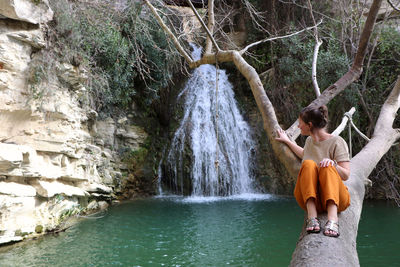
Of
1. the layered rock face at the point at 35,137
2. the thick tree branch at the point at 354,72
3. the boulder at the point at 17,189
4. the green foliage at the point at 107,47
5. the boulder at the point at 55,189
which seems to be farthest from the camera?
the green foliage at the point at 107,47

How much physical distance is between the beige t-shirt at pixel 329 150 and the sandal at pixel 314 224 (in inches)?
16.5

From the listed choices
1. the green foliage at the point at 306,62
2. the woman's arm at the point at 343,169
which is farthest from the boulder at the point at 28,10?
the green foliage at the point at 306,62

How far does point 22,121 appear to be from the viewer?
5211 millimetres

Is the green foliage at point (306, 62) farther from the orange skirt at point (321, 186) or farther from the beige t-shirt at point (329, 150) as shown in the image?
the orange skirt at point (321, 186)

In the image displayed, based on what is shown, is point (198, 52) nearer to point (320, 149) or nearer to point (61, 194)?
point (61, 194)

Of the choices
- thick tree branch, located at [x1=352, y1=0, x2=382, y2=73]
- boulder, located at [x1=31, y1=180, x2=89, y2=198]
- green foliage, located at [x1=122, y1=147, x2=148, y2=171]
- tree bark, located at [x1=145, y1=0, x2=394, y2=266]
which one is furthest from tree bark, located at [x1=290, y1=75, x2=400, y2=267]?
green foliage, located at [x1=122, y1=147, x2=148, y2=171]

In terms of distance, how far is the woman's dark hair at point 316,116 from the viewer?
5.94ft

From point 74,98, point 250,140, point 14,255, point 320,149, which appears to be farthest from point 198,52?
Result: point 320,149

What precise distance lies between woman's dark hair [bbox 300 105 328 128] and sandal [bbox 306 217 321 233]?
59 cm

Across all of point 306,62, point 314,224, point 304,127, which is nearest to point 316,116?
point 304,127

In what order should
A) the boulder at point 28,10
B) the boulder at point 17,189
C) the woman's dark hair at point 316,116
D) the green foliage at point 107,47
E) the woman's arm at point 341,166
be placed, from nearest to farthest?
the woman's arm at point 341,166 < the woman's dark hair at point 316,116 < the boulder at point 17,189 < the boulder at point 28,10 < the green foliage at point 107,47

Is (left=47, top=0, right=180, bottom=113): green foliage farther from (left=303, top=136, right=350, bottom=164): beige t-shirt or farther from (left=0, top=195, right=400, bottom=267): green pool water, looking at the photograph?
(left=303, top=136, right=350, bottom=164): beige t-shirt

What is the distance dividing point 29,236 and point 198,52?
837cm

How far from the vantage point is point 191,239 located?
191 inches
